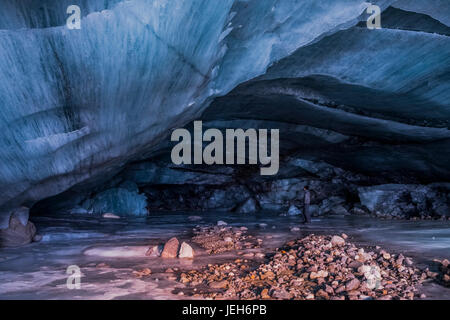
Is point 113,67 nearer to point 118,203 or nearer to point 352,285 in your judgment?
point 352,285

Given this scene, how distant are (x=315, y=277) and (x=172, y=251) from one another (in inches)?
91.5

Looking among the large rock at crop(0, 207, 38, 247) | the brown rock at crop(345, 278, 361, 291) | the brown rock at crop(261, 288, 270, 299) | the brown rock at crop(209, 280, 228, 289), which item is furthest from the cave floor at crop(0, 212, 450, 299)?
the brown rock at crop(261, 288, 270, 299)

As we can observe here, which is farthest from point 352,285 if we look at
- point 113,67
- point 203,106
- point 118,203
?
point 118,203

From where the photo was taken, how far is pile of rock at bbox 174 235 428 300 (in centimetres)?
321

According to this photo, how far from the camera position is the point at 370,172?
582 inches

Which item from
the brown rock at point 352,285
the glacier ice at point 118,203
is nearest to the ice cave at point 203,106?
the brown rock at point 352,285

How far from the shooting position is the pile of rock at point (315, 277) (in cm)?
321

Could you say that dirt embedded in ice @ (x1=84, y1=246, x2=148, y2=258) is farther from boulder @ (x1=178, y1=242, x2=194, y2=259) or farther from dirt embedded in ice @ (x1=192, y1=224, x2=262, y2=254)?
dirt embedded in ice @ (x1=192, y1=224, x2=262, y2=254)

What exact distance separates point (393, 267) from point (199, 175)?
1319 centimetres

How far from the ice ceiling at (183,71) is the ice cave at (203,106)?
2 centimetres

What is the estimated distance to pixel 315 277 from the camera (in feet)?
12.3

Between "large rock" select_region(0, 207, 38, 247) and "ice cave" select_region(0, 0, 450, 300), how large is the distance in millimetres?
22

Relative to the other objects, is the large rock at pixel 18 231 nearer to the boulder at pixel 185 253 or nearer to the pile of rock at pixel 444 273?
the boulder at pixel 185 253
